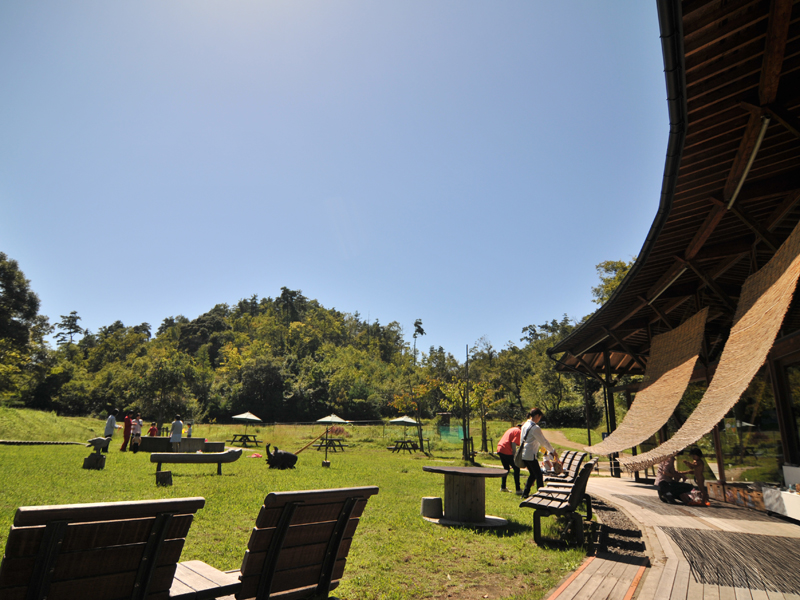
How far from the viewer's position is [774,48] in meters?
3.89

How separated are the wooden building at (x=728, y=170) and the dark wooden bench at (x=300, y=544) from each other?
4325mm

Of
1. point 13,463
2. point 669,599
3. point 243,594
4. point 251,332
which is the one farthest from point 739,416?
point 251,332

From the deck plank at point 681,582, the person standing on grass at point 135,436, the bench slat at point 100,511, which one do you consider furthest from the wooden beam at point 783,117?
the person standing on grass at point 135,436

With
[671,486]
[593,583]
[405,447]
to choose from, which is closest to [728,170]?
[593,583]

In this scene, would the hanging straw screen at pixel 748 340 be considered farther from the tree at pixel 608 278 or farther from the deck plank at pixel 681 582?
the tree at pixel 608 278

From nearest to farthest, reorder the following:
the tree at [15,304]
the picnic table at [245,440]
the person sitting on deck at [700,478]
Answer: the person sitting on deck at [700,478]
the picnic table at [245,440]
the tree at [15,304]

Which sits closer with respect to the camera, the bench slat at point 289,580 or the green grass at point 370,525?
the bench slat at point 289,580

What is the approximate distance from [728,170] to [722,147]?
53cm

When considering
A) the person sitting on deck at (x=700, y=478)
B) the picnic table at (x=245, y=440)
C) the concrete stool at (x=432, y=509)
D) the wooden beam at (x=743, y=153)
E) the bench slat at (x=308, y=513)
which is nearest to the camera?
A: the bench slat at (x=308, y=513)

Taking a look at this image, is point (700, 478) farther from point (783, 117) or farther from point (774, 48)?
point (774, 48)

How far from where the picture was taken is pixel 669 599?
3312mm

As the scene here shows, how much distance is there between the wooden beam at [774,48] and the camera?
3555 mm

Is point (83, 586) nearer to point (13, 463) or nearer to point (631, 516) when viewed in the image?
point (631, 516)

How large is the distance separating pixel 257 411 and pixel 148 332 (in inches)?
3728
